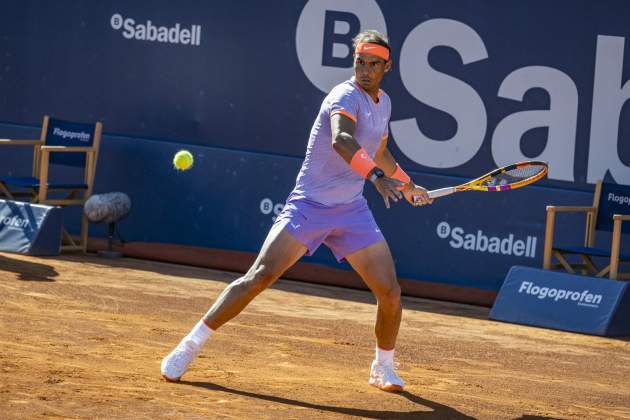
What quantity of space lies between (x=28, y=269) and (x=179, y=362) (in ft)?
14.7

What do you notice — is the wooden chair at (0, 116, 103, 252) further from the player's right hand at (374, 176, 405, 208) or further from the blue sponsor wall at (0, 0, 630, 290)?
the player's right hand at (374, 176, 405, 208)

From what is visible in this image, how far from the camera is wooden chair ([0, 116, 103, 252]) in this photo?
37.7 feet

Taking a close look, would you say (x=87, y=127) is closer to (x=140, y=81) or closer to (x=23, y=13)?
(x=140, y=81)

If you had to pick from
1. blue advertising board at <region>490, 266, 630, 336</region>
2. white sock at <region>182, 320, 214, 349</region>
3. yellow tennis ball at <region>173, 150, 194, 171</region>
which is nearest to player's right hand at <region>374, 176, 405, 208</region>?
white sock at <region>182, 320, 214, 349</region>

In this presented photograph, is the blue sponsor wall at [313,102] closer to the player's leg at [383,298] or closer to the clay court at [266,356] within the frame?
the clay court at [266,356]

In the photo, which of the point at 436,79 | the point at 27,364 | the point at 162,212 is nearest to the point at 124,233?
the point at 162,212

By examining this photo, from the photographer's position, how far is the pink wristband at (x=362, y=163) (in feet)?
18.9

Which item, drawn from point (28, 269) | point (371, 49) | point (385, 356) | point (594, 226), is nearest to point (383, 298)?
point (385, 356)

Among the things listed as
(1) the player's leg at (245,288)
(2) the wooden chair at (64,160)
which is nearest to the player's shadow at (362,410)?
(1) the player's leg at (245,288)

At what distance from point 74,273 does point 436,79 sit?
369 cm

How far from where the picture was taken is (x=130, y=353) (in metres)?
7.07

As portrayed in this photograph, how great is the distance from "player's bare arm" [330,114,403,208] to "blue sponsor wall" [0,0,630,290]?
518 cm

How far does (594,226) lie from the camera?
10195 millimetres

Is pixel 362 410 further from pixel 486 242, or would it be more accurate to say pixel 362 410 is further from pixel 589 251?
pixel 486 242
